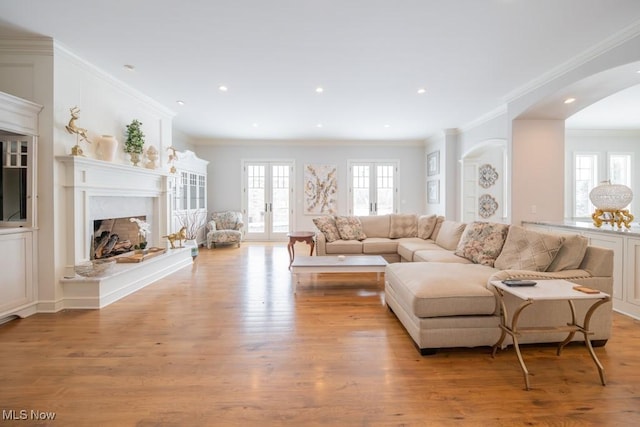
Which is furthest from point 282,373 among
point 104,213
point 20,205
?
point 104,213

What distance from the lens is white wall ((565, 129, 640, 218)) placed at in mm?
7531

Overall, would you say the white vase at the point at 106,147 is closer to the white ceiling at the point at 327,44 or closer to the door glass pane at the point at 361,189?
the white ceiling at the point at 327,44

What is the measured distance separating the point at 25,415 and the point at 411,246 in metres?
4.36

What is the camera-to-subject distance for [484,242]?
3.40 m

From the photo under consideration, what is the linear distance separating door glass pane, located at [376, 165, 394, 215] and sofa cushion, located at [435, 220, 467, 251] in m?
3.77

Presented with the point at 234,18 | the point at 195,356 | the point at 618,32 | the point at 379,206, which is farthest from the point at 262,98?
the point at 379,206

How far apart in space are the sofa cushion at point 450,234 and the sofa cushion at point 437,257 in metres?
0.47

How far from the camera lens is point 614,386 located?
1938mm

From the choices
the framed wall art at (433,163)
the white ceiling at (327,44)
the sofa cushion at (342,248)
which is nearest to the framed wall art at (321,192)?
the framed wall art at (433,163)

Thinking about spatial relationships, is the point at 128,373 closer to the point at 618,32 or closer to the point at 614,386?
the point at 614,386

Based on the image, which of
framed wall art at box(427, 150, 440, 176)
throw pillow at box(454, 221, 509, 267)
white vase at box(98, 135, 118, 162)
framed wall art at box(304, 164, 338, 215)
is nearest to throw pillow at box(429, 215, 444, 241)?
throw pillow at box(454, 221, 509, 267)

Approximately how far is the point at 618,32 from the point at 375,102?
2.97 metres

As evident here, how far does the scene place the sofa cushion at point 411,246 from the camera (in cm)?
455

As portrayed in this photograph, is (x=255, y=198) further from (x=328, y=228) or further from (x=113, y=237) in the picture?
(x=113, y=237)
